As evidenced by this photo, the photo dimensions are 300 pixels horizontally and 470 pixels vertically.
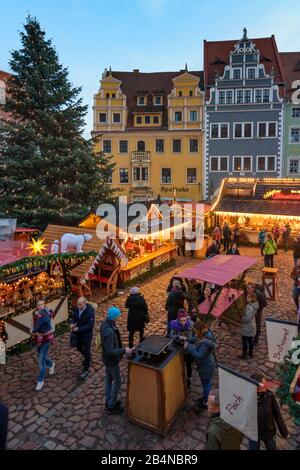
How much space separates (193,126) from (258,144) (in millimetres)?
6759

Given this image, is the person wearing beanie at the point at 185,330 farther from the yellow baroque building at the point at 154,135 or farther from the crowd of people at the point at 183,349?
the yellow baroque building at the point at 154,135

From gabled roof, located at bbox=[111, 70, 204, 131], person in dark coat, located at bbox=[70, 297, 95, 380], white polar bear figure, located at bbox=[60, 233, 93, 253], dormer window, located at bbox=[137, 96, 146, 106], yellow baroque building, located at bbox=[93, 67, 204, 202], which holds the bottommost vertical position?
person in dark coat, located at bbox=[70, 297, 95, 380]

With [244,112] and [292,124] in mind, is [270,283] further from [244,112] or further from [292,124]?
[292,124]

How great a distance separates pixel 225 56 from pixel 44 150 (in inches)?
1102

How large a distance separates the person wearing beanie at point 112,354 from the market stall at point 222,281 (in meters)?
2.80

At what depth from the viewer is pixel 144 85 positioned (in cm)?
4019

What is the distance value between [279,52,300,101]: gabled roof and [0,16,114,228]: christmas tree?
82.7 feet

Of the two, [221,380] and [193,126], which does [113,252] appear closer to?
[221,380]

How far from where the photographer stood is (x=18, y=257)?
886cm

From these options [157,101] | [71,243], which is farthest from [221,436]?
[157,101]

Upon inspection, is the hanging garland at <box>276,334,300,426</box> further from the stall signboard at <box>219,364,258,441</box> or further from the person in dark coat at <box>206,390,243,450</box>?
the person in dark coat at <box>206,390,243,450</box>

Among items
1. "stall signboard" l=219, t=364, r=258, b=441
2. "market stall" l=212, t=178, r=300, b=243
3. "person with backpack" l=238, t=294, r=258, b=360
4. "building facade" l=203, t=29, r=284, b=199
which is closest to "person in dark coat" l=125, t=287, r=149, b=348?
"person with backpack" l=238, t=294, r=258, b=360

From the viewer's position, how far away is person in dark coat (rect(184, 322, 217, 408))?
6.01 metres
